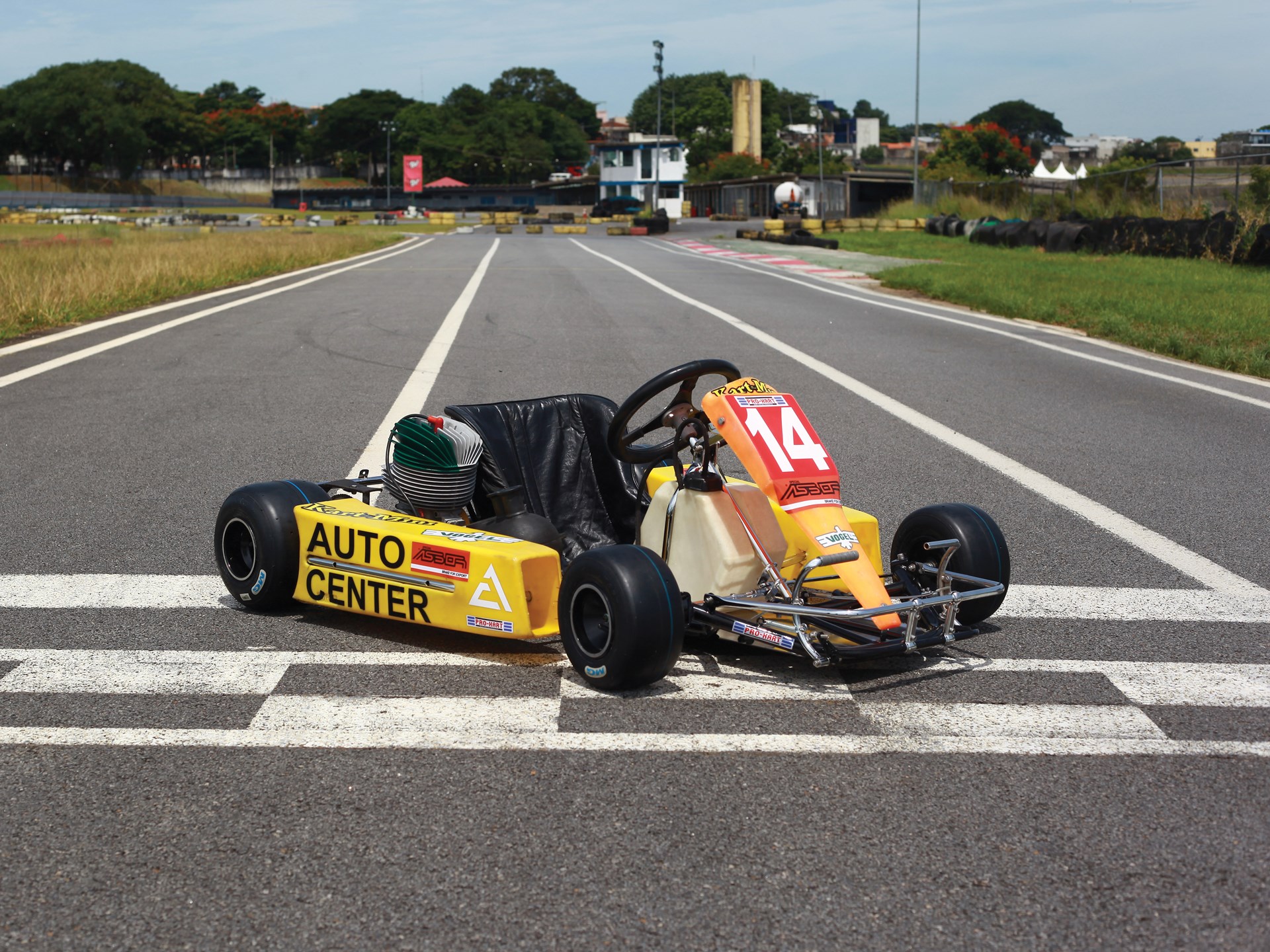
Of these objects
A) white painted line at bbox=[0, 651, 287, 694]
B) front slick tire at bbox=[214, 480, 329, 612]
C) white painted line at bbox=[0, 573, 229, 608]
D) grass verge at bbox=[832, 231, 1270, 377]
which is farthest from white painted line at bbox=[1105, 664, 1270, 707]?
grass verge at bbox=[832, 231, 1270, 377]

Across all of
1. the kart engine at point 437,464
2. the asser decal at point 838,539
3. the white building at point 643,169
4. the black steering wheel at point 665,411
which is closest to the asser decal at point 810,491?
the asser decal at point 838,539

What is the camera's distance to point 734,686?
389cm

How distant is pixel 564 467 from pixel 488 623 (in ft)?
3.65

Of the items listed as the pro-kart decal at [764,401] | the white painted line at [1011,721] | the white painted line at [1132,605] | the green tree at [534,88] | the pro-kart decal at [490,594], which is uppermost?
the green tree at [534,88]

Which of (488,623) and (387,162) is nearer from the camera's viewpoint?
(488,623)

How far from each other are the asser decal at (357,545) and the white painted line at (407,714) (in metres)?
0.69

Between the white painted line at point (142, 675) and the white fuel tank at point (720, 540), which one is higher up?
the white fuel tank at point (720, 540)

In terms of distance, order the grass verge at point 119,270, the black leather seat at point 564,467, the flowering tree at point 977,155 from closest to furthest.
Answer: the black leather seat at point 564,467
the grass verge at point 119,270
the flowering tree at point 977,155

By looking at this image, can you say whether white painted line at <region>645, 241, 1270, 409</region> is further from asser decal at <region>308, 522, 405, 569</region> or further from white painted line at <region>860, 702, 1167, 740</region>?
asser decal at <region>308, 522, 405, 569</region>

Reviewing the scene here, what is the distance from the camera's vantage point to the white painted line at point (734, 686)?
3.79 meters

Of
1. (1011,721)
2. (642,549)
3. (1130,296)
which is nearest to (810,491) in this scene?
(642,549)

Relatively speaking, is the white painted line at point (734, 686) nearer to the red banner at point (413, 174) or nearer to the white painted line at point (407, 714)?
the white painted line at point (407, 714)

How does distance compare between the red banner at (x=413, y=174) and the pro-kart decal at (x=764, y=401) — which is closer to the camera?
the pro-kart decal at (x=764, y=401)

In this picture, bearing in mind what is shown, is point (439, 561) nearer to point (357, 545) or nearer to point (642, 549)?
point (357, 545)
